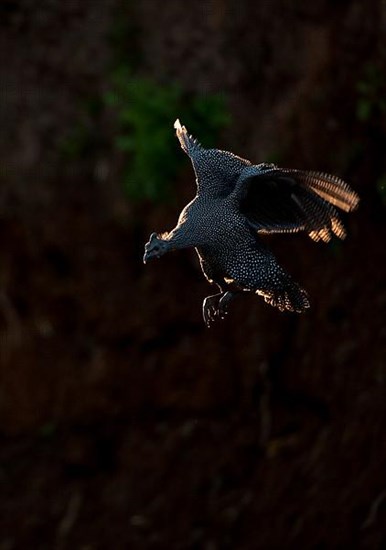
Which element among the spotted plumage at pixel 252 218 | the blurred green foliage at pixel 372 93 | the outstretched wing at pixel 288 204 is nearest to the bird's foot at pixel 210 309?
the spotted plumage at pixel 252 218

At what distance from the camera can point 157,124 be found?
9.16 metres

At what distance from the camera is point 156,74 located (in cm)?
954

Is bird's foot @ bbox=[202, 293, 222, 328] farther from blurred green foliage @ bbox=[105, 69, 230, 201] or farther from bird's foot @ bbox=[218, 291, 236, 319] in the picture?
blurred green foliage @ bbox=[105, 69, 230, 201]

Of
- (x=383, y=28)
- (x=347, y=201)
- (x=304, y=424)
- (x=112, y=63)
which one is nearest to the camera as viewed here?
(x=347, y=201)

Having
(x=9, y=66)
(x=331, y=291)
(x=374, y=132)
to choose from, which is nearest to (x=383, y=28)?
(x=374, y=132)

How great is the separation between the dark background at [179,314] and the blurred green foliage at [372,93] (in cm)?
2

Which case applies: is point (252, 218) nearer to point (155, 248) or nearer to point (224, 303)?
point (224, 303)

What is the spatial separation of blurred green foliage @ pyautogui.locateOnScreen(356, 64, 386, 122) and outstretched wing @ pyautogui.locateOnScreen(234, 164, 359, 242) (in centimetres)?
339

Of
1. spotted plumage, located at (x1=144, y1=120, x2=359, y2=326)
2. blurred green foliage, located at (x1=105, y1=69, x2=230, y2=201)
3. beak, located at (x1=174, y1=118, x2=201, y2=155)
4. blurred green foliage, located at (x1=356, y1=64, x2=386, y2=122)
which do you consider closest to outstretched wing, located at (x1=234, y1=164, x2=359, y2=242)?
spotted plumage, located at (x1=144, y1=120, x2=359, y2=326)

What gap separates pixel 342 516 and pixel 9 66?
4.50 metres

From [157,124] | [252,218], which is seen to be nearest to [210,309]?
[252,218]

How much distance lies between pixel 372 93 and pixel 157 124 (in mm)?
1625

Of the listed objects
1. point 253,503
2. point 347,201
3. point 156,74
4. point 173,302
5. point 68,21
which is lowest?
point 347,201

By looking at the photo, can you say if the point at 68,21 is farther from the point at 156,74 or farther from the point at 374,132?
the point at 374,132
